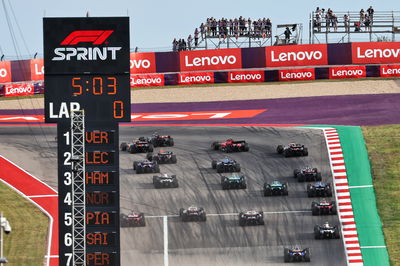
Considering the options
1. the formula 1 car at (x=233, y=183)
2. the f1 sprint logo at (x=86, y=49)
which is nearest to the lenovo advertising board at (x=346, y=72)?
the formula 1 car at (x=233, y=183)

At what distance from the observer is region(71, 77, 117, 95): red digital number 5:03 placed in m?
28.5

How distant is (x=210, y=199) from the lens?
4181 centimetres

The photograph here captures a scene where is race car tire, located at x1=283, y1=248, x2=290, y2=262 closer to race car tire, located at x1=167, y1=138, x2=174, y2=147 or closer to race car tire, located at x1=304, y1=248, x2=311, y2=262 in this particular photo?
race car tire, located at x1=304, y1=248, x2=311, y2=262

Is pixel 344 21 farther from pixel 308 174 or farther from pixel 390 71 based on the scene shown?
pixel 308 174

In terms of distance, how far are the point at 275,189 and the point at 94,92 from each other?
592 inches

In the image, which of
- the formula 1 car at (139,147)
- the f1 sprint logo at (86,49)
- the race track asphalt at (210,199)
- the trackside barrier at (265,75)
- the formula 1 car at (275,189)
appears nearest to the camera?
the f1 sprint logo at (86,49)

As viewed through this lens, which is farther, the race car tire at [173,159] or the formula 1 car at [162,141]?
the formula 1 car at [162,141]

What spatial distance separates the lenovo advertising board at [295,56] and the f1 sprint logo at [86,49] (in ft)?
124

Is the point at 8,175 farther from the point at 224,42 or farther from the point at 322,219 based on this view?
the point at 224,42

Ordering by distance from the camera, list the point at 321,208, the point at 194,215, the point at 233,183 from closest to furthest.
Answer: the point at 194,215, the point at 321,208, the point at 233,183

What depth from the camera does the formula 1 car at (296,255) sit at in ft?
117

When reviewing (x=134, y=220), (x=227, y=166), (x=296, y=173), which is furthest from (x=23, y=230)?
(x=296, y=173)

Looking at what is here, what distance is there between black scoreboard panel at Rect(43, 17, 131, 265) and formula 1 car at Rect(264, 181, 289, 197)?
13959mm

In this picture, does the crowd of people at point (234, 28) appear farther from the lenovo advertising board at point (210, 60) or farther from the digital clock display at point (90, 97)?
the digital clock display at point (90, 97)
